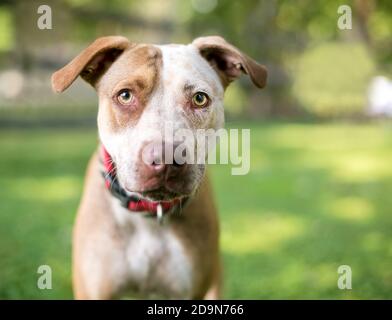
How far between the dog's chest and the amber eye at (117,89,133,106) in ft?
1.98

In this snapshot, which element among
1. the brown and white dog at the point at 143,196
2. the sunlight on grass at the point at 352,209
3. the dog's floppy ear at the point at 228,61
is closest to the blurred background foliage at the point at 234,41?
the sunlight on grass at the point at 352,209

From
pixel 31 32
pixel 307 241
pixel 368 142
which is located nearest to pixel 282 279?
pixel 307 241

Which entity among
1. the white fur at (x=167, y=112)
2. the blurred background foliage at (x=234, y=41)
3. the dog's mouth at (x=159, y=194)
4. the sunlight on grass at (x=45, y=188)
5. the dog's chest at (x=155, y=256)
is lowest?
the dog's chest at (x=155, y=256)

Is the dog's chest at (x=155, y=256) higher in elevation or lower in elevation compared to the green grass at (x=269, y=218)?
lower

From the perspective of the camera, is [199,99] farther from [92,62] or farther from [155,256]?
[155,256]

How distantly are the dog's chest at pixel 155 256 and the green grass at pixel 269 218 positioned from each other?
3.44 feet

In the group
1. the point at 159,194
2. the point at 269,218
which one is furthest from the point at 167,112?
the point at 269,218

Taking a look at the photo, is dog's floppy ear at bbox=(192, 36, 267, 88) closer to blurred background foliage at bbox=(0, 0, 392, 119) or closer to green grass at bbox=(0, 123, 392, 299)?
green grass at bbox=(0, 123, 392, 299)

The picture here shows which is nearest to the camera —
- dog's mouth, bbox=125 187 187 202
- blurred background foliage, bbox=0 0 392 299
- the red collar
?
dog's mouth, bbox=125 187 187 202

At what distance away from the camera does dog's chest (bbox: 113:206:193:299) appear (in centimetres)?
321

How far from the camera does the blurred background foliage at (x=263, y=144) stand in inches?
194

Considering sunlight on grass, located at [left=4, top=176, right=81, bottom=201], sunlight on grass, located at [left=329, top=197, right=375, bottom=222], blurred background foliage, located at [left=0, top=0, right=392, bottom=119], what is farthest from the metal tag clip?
blurred background foliage, located at [left=0, top=0, right=392, bottom=119]

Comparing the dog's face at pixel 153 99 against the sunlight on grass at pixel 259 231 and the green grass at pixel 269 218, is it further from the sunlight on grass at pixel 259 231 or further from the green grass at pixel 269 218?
the sunlight on grass at pixel 259 231
